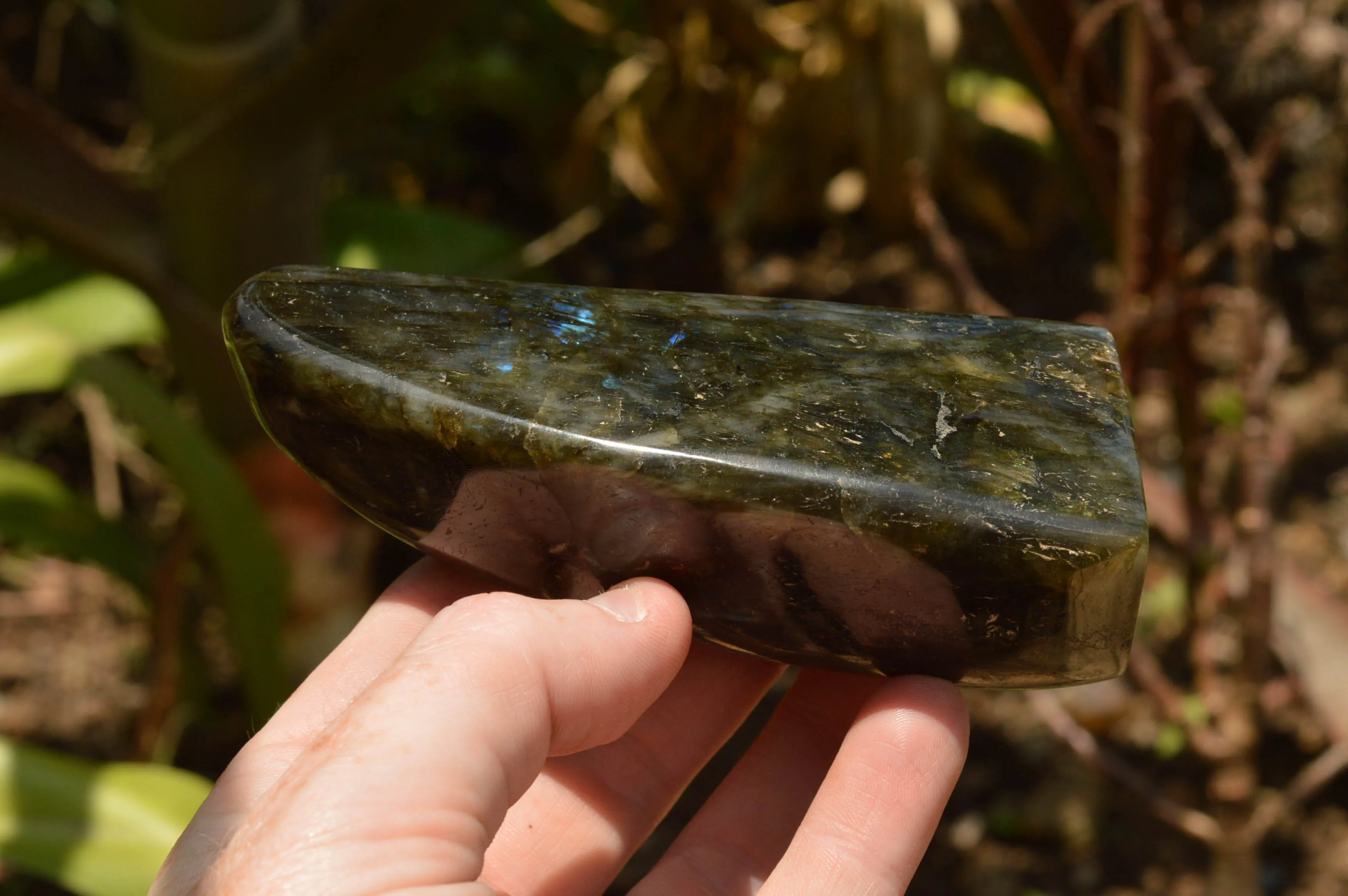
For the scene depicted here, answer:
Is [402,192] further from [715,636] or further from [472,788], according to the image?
[472,788]

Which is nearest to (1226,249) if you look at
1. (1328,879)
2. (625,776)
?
(1328,879)

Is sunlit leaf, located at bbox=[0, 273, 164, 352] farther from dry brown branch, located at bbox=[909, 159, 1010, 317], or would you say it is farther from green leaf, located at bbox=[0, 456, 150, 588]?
dry brown branch, located at bbox=[909, 159, 1010, 317]

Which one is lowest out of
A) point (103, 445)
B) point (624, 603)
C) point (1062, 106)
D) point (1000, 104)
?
point (103, 445)

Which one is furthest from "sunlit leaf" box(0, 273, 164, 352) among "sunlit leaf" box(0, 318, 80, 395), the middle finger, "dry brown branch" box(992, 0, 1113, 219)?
"dry brown branch" box(992, 0, 1113, 219)

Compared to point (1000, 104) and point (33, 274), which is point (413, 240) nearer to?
point (33, 274)

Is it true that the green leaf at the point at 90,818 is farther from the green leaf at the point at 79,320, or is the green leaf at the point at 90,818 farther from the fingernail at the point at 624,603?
the fingernail at the point at 624,603

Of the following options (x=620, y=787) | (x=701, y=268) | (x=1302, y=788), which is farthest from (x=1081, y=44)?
(x=701, y=268)
